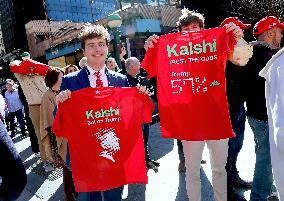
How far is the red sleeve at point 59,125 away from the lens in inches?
114

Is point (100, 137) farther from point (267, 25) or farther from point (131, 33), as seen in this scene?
point (131, 33)

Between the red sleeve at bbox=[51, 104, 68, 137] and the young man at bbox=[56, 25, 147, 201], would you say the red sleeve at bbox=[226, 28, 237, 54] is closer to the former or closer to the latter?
the young man at bbox=[56, 25, 147, 201]

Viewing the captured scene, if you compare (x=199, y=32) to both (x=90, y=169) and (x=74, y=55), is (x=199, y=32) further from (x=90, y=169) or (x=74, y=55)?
(x=74, y=55)

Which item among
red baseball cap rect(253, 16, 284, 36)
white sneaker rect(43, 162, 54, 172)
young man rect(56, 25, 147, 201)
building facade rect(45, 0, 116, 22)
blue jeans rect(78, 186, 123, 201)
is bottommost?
white sneaker rect(43, 162, 54, 172)

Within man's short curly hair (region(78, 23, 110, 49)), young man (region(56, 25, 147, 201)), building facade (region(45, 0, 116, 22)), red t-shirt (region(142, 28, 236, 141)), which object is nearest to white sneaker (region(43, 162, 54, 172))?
young man (region(56, 25, 147, 201))

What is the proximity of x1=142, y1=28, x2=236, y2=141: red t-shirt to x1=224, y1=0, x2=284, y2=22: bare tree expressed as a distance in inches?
688

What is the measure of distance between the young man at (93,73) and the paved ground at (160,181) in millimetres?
1682

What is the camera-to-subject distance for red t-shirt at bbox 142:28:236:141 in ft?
10.1

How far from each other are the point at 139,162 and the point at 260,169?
49.3 inches

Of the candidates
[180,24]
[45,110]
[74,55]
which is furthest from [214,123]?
[74,55]

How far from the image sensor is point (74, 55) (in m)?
27.9

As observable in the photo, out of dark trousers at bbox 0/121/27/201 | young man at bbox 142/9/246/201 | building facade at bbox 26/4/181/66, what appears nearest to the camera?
dark trousers at bbox 0/121/27/201

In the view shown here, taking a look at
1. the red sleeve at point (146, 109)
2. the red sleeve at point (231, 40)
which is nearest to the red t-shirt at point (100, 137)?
the red sleeve at point (146, 109)

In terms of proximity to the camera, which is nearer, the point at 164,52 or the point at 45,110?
the point at 164,52
